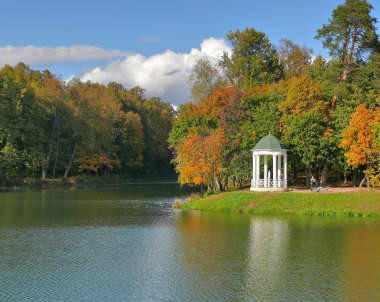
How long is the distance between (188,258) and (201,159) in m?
25.8

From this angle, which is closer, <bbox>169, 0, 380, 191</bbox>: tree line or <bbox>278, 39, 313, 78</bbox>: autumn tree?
<bbox>169, 0, 380, 191</bbox>: tree line

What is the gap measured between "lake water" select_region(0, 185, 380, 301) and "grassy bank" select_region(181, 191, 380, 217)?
7.94 ft

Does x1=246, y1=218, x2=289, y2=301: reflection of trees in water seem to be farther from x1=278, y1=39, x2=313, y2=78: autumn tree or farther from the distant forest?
x1=278, y1=39, x2=313, y2=78: autumn tree

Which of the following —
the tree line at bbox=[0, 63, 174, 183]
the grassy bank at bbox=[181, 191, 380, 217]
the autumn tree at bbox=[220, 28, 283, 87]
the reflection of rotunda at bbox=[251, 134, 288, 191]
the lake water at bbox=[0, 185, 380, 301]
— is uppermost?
the autumn tree at bbox=[220, 28, 283, 87]

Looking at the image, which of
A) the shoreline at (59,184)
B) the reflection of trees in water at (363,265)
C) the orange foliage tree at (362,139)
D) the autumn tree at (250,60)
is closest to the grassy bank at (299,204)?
the orange foliage tree at (362,139)

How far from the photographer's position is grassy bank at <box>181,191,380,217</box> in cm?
3969

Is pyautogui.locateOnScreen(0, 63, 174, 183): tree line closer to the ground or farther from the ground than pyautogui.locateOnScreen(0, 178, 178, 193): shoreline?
farther from the ground

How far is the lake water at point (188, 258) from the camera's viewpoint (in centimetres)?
1914

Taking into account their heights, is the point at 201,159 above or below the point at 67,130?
below

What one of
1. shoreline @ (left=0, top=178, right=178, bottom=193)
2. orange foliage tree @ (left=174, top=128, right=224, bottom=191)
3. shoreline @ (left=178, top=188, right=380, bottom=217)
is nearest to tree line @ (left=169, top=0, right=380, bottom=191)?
orange foliage tree @ (left=174, top=128, right=224, bottom=191)

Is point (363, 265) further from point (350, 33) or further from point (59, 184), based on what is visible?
point (59, 184)

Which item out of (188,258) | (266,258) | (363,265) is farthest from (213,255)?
(363,265)

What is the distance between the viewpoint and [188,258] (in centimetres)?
2467

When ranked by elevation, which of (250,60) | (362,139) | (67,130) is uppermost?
(250,60)
